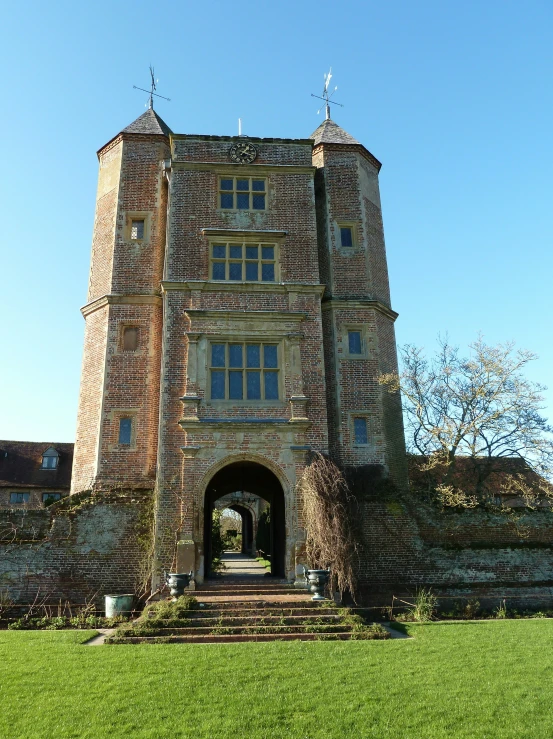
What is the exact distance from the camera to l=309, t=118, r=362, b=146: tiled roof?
796 inches

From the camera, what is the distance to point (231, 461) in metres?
15.1

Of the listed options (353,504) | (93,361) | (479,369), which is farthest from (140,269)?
(479,369)

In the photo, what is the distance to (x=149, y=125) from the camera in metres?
20.4

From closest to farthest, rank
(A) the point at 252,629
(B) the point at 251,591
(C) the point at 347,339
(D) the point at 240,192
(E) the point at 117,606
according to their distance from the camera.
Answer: (A) the point at 252,629 → (B) the point at 251,591 → (E) the point at 117,606 → (C) the point at 347,339 → (D) the point at 240,192


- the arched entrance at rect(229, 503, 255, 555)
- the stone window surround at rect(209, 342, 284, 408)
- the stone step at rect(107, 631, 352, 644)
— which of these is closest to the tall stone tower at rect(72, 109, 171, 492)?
the stone window surround at rect(209, 342, 284, 408)

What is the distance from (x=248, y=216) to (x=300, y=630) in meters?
11.9

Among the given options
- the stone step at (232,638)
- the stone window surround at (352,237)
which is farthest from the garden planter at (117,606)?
the stone window surround at (352,237)

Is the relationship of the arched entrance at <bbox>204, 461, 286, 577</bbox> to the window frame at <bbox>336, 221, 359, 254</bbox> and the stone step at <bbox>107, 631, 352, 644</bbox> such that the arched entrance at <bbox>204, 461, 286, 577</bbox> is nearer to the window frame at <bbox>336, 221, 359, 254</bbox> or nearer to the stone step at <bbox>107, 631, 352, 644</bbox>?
the stone step at <bbox>107, 631, 352, 644</bbox>

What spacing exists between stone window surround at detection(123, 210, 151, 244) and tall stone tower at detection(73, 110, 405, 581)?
0.04 m

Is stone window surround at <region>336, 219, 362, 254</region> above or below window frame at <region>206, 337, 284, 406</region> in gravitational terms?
above

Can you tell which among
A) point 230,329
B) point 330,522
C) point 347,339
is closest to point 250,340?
point 230,329

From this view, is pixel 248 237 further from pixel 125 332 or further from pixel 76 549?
pixel 76 549

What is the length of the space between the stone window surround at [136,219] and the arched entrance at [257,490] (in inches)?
307

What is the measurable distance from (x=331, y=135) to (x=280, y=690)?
60.4ft
